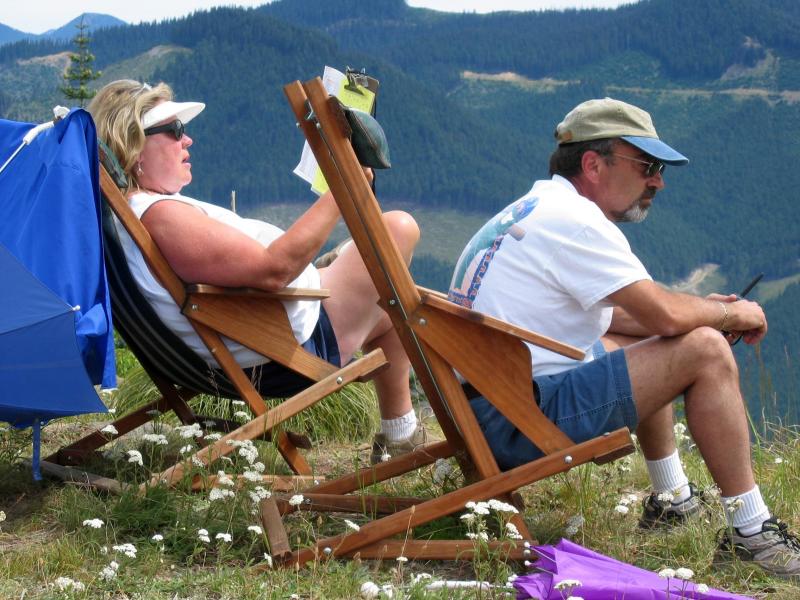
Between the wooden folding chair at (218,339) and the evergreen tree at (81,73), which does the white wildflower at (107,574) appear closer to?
the wooden folding chair at (218,339)

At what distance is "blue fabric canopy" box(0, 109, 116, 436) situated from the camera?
3.06 metres

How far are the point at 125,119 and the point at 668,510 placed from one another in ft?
6.98

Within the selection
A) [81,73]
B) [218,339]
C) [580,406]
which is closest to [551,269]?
[580,406]

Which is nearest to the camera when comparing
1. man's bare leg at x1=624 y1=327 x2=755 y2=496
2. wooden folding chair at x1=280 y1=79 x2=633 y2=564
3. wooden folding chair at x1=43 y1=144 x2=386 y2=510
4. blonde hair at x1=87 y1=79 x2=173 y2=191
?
wooden folding chair at x1=280 y1=79 x2=633 y2=564

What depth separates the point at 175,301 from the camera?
3.61 m

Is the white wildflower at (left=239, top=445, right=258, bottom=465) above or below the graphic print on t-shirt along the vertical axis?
below

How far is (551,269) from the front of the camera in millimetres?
3086

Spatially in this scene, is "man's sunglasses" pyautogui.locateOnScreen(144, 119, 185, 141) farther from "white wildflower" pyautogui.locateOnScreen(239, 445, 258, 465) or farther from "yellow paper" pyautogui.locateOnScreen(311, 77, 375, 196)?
"white wildflower" pyautogui.locateOnScreen(239, 445, 258, 465)

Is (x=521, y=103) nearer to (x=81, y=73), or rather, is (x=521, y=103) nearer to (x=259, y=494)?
(x=81, y=73)

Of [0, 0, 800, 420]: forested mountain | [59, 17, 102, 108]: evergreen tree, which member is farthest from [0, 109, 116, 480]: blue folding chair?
[0, 0, 800, 420]: forested mountain

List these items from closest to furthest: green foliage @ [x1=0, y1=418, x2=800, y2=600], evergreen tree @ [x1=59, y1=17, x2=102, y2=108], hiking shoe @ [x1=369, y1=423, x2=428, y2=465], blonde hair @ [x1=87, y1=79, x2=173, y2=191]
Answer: green foliage @ [x1=0, y1=418, x2=800, y2=600] → blonde hair @ [x1=87, y1=79, x2=173, y2=191] → hiking shoe @ [x1=369, y1=423, x2=428, y2=465] → evergreen tree @ [x1=59, y1=17, x2=102, y2=108]

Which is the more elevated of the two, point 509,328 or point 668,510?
point 509,328

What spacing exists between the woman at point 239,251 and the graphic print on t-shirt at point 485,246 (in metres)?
0.46

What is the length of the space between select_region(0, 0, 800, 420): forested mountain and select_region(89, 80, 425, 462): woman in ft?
382
